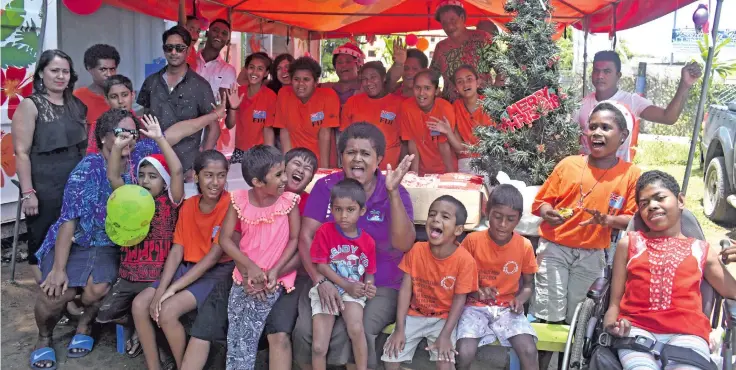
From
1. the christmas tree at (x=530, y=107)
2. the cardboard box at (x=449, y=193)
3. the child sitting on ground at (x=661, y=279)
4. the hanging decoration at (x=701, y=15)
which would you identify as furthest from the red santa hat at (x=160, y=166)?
the hanging decoration at (x=701, y=15)

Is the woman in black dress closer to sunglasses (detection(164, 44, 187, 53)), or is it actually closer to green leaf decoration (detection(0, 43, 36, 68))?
sunglasses (detection(164, 44, 187, 53))

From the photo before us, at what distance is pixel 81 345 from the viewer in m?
4.01

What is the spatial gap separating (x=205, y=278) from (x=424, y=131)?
2.26 meters

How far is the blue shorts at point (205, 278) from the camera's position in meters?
3.60

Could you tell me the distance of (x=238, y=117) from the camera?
20.0 ft

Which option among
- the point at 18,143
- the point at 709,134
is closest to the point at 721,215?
the point at 709,134

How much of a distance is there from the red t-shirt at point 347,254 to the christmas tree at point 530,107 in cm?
154

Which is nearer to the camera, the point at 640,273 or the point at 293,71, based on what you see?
the point at 640,273

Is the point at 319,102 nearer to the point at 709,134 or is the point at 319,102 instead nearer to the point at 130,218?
the point at 130,218

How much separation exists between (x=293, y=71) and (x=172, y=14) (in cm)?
253

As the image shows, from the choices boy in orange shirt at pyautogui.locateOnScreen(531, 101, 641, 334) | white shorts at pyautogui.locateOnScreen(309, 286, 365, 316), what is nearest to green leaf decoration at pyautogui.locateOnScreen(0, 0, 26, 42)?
white shorts at pyautogui.locateOnScreen(309, 286, 365, 316)

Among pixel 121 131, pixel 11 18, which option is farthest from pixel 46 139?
pixel 11 18

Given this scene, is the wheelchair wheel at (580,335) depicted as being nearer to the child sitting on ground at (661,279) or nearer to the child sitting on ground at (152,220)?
the child sitting on ground at (661,279)

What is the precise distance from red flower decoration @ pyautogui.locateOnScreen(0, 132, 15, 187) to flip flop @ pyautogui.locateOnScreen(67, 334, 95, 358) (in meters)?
2.91
